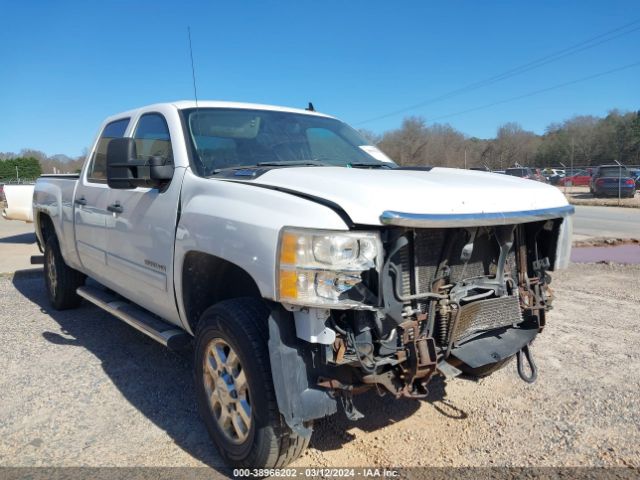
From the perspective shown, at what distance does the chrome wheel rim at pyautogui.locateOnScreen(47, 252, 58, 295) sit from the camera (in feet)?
20.0

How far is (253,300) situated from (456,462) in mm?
1449

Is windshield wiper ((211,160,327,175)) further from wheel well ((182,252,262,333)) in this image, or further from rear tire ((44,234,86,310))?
rear tire ((44,234,86,310))

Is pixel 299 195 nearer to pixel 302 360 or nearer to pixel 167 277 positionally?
pixel 302 360

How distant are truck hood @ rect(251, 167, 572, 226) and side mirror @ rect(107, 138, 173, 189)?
32.3 inches

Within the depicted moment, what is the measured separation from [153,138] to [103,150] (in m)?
1.23

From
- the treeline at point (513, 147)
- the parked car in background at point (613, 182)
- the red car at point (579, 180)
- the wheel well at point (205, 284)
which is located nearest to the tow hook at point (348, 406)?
the wheel well at point (205, 284)

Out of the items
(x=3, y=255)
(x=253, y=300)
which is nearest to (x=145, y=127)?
(x=253, y=300)

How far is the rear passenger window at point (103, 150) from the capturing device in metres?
4.79

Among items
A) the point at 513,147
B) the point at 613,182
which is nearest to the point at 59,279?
the point at 613,182

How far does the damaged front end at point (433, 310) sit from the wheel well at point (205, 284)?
0.84 meters

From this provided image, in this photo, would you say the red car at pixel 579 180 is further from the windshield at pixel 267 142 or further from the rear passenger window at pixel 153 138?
the rear passenger window at pixel 153 138

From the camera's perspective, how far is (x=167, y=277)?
3.51m

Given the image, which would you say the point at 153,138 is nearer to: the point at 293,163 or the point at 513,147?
the point at 293,163

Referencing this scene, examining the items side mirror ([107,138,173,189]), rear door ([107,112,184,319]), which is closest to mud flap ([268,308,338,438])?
rear door ([107,112,184,319])
